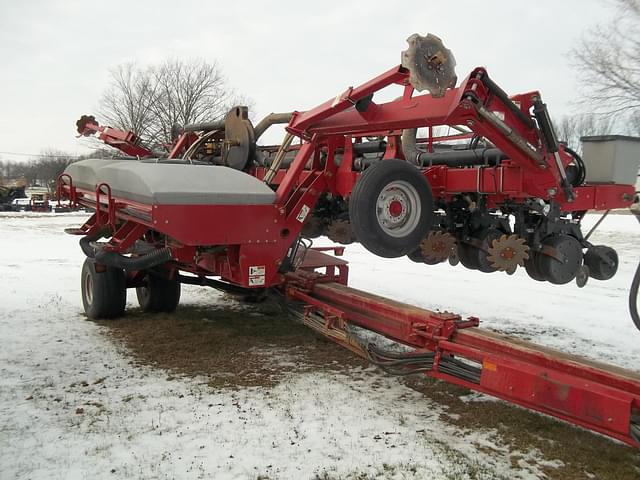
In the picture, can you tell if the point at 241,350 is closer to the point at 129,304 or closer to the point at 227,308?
the point at 227,308

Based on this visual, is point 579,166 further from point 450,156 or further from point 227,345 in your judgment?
point 227,345

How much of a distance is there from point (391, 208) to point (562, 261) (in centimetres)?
128

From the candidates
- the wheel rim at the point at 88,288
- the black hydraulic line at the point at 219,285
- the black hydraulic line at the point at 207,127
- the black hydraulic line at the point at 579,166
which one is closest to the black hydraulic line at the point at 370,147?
the black hydraulic line at the point at 579,166

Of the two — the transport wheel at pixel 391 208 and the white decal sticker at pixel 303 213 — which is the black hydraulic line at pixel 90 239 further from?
the transport wheel at pixel 391 208

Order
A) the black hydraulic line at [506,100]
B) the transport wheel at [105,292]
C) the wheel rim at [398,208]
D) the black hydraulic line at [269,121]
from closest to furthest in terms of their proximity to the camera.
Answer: the black hydraulic line at [506,100] < the wheel rim at [398,208] < the black hydraulic line at [269,121] < the transport wheel at [105,292]

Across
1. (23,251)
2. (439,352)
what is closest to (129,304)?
(439,352)

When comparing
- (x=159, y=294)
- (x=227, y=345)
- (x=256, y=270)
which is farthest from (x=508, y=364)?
(x=159, y=294)

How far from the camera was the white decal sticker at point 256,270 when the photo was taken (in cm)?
453

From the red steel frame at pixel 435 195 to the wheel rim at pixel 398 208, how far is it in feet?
1.33

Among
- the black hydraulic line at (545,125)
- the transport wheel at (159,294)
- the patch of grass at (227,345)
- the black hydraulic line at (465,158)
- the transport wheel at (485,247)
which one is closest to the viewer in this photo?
the black hydraulic line at (545,125)

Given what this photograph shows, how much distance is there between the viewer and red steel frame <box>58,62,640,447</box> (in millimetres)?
3260

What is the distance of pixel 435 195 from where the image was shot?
4438 millimetres

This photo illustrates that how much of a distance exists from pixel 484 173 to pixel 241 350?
274 centimetres

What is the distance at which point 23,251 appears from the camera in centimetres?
1254
